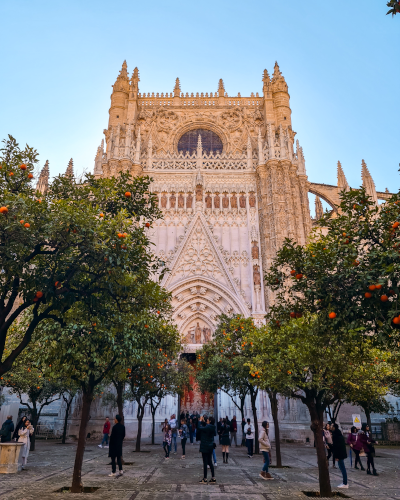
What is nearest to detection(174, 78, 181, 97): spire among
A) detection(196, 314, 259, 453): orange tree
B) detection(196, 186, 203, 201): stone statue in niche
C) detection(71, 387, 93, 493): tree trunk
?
detection(196, 186, 203, 201): stone statue in niche

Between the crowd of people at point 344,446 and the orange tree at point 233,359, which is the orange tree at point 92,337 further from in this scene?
the orange tree at point 233,359

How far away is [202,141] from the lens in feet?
97.3

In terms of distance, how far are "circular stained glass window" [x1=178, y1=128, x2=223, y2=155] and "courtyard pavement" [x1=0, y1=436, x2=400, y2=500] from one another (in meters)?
22.4

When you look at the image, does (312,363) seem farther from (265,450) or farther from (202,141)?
(202,141)

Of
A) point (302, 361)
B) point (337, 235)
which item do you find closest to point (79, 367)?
point (302, 361)

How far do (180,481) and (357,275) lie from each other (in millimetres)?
6430

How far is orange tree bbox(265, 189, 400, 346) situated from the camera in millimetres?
5234

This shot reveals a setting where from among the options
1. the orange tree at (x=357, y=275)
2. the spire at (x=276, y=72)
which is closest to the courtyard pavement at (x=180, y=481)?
the orange tree at (x=357, y=275)

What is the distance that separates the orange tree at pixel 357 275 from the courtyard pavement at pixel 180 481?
3.81 metres

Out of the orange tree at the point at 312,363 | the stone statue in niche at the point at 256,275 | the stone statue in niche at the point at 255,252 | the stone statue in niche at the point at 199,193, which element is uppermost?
the stone statue in niche at the point at 199,193

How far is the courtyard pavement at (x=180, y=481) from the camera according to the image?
718 cm

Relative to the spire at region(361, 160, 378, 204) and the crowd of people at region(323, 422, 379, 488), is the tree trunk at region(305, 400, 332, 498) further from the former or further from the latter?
the spire at region(361, 160, 378, 204)

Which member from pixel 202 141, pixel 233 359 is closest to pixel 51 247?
pixel 233 359

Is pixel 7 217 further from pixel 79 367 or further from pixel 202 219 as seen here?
pixel 202 219
